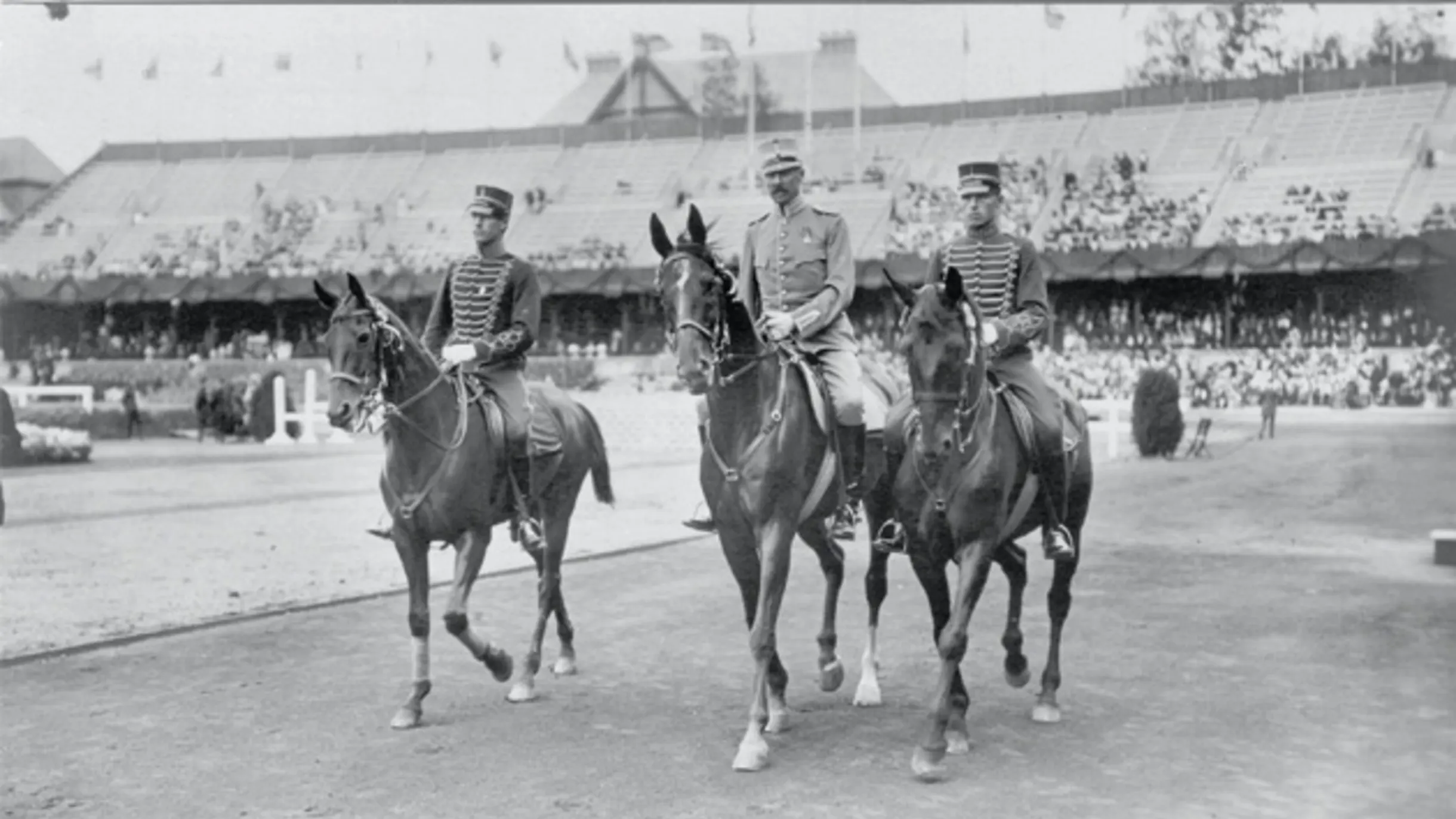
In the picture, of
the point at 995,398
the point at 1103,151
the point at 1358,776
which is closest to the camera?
the point at 1358,776

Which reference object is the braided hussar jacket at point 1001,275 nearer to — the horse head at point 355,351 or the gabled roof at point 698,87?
the horse head at point 355,351

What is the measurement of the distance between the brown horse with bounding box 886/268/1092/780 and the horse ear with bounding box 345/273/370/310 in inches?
103

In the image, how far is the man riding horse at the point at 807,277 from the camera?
710 centimetres

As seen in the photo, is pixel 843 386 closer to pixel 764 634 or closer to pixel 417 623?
pixel 764 634

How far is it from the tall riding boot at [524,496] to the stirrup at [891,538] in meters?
2.04

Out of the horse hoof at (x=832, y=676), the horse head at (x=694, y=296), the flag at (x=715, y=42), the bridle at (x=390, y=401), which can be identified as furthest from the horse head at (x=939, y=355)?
the bridle at (x=390, y=401)

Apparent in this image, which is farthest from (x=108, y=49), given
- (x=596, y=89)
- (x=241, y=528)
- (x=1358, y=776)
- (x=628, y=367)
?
(x=596, y=89)

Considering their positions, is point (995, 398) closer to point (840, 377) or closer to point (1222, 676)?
point (840, 377)

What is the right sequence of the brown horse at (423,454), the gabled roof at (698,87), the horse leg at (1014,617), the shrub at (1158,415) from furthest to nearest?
the gabled roof at (698,87)
the shrub at (1158,415)
the horse leg at (1014,617)
the brown horse at (423,454)

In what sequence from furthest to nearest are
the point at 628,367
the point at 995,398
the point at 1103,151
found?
the point at 1103,151 → the point at 628,367 → the point at 995,398

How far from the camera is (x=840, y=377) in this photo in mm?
7160


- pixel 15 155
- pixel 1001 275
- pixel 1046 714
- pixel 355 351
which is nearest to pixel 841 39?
pixel 1001 275

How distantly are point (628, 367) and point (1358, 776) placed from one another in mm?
30339

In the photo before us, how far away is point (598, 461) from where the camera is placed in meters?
9.43
